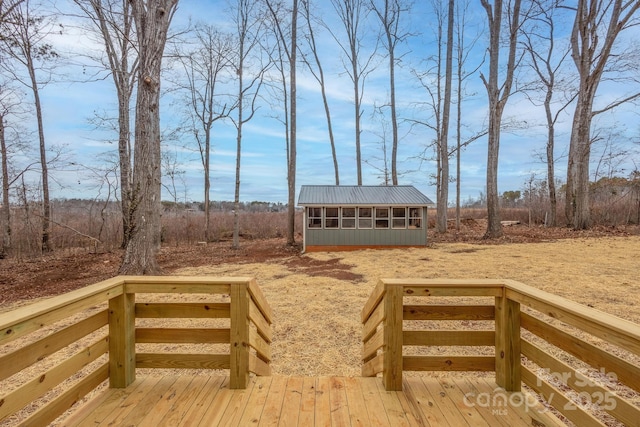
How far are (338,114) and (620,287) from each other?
53.2ft

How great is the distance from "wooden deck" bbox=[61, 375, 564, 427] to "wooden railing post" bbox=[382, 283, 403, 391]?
9cm

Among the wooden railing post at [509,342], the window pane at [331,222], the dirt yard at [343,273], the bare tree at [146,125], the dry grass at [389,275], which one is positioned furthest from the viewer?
the window pane at [331,222]

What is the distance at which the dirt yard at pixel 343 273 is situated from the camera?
4.22 meters

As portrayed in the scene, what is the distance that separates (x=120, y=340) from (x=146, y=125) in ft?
18.4

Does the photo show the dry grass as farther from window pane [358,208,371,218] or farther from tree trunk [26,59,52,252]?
tree trunk [26,59,52,252]

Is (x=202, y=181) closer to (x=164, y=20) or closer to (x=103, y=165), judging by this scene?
(x=103, y=165)

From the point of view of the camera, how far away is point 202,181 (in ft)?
56.6

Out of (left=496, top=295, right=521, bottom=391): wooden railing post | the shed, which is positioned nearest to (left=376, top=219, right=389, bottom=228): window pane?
the shed

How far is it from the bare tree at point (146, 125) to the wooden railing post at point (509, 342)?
6.61 metres

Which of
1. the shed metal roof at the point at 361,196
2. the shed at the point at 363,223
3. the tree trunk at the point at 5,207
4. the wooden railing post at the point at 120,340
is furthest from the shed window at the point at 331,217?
the tree trunk at the point at 5,207

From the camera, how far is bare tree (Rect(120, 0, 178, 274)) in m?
6.31

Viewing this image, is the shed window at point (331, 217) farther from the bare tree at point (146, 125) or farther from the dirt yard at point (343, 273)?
the bare tree at point (146, 125)

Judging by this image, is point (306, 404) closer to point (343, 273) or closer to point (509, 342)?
point (509, 342)

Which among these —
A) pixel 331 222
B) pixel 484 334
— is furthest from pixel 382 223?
pixel 484 334
